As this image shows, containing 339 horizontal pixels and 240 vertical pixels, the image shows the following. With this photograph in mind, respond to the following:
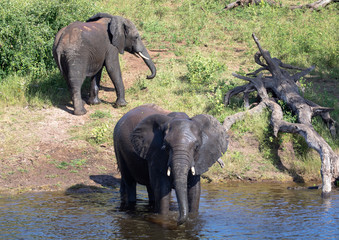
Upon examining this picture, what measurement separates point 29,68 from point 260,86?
6081mm

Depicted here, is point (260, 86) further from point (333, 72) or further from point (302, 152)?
point (333, 72)

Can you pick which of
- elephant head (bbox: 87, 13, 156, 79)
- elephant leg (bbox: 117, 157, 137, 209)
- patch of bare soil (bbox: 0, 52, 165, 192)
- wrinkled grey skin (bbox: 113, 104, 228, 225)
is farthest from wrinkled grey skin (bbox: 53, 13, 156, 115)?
wrinkled grey skin (bbox: 113, 104, 228, 225)

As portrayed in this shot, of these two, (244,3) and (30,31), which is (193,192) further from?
(244,3)

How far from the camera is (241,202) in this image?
848 centimetres

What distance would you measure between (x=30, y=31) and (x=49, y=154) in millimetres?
4470

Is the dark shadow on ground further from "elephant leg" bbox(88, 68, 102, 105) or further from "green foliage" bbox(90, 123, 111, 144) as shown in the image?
"elephant leg" bbox(88, 68, 102, 105)

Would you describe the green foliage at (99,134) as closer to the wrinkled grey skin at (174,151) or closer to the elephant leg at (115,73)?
the elephant leg at (115,73)

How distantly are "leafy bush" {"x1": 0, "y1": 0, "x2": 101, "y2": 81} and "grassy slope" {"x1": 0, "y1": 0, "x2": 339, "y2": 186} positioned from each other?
19.0 inches

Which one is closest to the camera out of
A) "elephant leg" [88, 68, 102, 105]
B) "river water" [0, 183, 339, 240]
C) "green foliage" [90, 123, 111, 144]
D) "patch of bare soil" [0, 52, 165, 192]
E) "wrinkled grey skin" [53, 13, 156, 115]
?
"river water" [0, 183, 339, 240]

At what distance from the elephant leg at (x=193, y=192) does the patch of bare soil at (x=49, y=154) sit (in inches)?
125

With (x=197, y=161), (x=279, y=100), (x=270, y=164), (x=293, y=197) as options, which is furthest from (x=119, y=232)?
(x=279, y=100)

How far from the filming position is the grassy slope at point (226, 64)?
10859mm

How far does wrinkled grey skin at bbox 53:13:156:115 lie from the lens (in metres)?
12.3

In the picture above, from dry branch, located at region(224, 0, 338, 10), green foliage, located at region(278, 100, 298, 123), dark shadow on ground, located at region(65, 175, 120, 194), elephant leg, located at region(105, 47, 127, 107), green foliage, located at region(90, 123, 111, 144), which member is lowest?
dark shadow on ground, located at region(65, 175, 120, 194)
